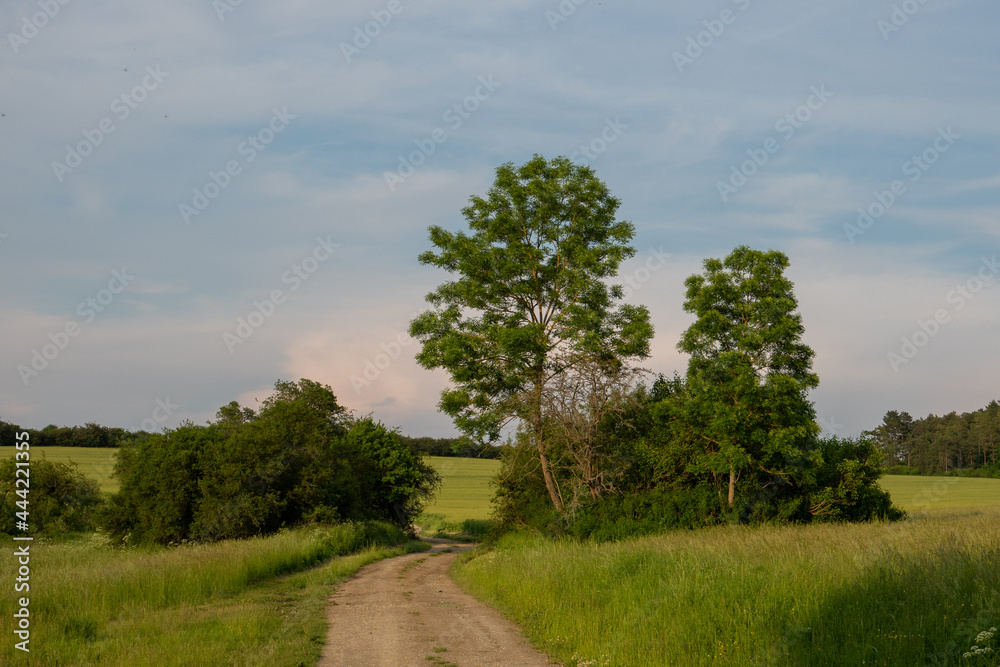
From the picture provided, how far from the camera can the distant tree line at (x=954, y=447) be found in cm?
12250

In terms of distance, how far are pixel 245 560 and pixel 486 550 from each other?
483 inches

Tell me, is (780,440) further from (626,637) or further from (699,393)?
(626,637)

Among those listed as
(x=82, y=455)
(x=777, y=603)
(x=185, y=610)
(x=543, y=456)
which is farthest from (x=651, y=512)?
(x=82, y=455)

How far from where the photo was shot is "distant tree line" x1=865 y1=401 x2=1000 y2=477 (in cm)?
12250

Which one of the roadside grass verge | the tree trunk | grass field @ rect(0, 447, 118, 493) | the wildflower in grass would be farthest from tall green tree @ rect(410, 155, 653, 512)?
grass field @ rect(0, 447, 118, 493)

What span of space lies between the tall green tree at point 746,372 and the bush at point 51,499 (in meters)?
36.4

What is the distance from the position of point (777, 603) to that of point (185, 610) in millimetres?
11216

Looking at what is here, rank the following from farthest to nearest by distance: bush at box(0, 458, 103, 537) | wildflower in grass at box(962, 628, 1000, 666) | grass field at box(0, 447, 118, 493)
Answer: grass field at box(0, 447, 118, 493) → bush at box(0, 458, 103, 537) → wildflower in grass at box(962, 628, 1000, 666)

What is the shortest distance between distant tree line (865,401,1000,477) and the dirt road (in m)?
115

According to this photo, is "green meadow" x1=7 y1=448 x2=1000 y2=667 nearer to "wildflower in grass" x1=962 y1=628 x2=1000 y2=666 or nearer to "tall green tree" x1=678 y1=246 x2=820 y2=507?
"wildflower in grass" x1=962 y1=628 x2=1000 y2=666

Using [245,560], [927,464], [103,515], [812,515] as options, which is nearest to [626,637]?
[245,560]

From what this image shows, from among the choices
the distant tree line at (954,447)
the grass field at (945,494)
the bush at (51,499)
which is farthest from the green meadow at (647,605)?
the distant tree line at (954,447)

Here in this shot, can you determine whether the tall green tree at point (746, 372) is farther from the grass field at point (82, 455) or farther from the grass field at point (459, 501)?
the grass field at point (82, 455)

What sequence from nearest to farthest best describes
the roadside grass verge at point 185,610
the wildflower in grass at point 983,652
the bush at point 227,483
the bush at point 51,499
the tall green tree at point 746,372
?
the wildflower in grass at point 983,652, the roadside grass verge at point 185,610, the tall green tree at point 746,372, the bush at point 227,483, the bush at point 51,499
